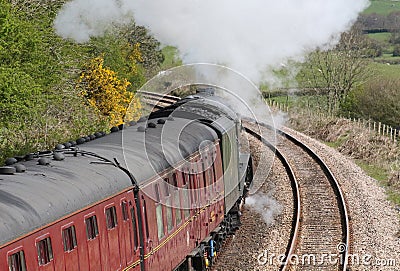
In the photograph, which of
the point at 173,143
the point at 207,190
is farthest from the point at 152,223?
the point at 207,190

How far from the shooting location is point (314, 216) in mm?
19094

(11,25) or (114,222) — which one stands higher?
(11,25)

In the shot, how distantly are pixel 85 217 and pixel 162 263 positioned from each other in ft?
10.3

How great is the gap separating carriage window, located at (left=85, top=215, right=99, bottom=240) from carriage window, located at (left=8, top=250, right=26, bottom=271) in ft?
5.61

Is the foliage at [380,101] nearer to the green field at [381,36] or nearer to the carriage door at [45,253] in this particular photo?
the carriage door at [45,253]

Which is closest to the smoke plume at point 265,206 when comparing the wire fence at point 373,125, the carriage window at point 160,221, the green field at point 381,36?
the carriage window at point 160,221

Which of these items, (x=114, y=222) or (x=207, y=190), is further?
(x=207, y=190)

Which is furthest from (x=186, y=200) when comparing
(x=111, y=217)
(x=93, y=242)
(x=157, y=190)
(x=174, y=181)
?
(x=93, y=242)

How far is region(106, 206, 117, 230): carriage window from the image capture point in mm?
9812

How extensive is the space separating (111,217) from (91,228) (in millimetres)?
700

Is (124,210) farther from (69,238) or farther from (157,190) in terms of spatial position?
(69,238)

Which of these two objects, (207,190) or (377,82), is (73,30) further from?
(377,82)

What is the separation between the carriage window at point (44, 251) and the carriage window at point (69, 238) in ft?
1.33

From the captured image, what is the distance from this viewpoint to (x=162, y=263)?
38.8ft
